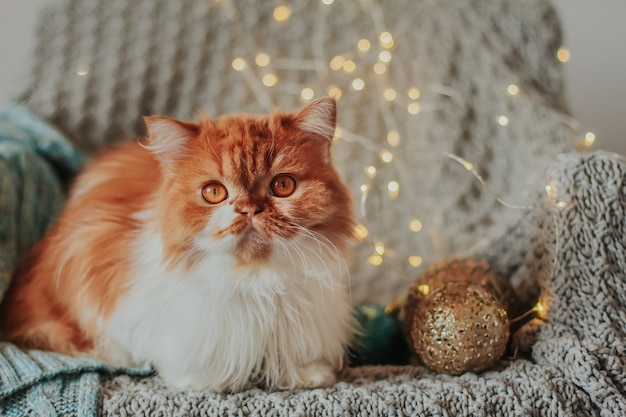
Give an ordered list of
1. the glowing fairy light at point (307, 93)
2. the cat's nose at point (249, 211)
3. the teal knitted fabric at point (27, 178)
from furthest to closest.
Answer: the glowing fairy light at point (307, 93) → the teal knitted fabric at point (27, 178) → the cat's nose at point (249, 211)

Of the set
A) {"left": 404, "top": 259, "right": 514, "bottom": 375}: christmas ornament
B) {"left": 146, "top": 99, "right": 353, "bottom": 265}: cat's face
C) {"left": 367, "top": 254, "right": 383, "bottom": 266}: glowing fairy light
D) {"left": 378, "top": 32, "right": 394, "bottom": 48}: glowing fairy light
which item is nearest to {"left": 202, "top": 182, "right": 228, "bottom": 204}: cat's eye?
{"left": 146, "top": 99, "right": 353, "bottom": 265}: cat's face

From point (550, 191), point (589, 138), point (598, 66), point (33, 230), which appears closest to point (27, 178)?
point (33, 230)

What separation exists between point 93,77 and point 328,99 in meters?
0.85

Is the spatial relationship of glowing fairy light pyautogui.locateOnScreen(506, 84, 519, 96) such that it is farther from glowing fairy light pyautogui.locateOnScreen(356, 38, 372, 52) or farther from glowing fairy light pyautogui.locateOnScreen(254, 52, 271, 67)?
glowing fairy light pyautogui.locateOnScreen(254, 52, 271, 67)

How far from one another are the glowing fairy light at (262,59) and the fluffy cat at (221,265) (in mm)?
621

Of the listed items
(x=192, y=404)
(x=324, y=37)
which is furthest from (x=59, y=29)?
(x=192, y=404)

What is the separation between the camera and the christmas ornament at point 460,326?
108 cm

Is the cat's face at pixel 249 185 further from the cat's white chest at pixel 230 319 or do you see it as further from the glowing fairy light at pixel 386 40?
the glowing fairy light at pixel 386 40

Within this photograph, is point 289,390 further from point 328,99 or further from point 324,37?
point 324,37

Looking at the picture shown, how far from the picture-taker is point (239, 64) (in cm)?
164

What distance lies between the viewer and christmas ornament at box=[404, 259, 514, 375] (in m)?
1.08

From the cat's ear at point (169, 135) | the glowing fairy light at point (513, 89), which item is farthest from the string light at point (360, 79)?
the cat's ear at point (169, 135)

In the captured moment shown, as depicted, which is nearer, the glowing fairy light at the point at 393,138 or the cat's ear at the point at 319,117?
the cat's ear at the point at 319,117

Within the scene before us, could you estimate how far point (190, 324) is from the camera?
1030 millimetres
